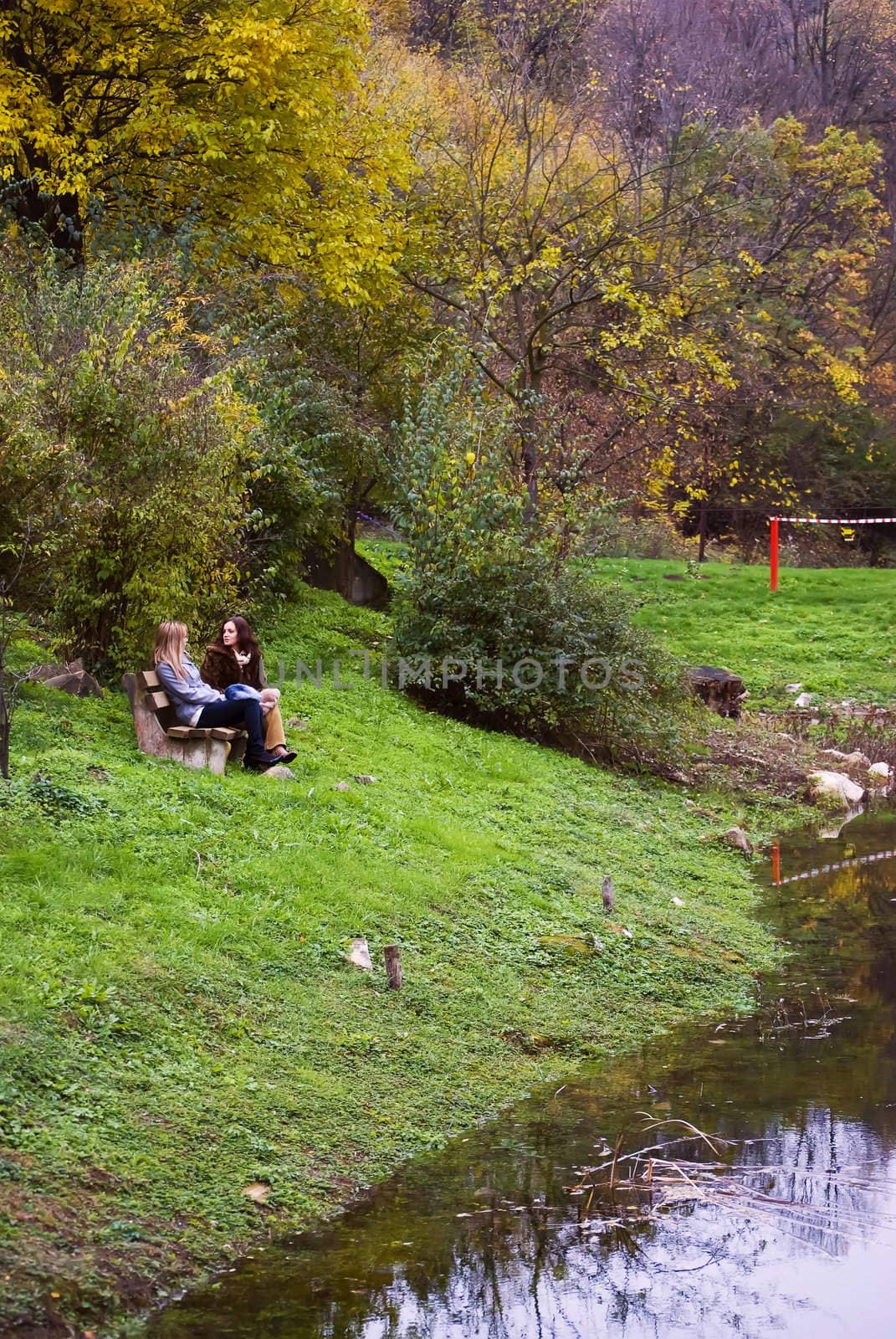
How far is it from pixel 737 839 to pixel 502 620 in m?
3.78

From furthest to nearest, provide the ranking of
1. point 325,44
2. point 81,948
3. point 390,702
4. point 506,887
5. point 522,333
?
point 522,333 < point 325,44 < point 390,702 < point 506,887 < point 81,948

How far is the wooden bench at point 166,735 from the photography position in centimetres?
1051

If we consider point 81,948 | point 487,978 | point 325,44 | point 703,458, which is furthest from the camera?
point 703,458

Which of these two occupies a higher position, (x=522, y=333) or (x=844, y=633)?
(x=522, y=333)

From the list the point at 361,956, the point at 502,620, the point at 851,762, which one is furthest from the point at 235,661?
the point at 851,762

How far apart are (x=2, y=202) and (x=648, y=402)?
454 inches

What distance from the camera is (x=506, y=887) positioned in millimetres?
10000

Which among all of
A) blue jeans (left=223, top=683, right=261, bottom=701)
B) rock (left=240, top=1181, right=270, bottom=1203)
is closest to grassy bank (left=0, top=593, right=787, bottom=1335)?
rock (left=240, top=1181, right=270, bottom=1203)

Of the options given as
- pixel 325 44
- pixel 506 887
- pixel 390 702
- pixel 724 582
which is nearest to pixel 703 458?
pixel 724 582

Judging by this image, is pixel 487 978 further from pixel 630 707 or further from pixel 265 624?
pixel 265 624

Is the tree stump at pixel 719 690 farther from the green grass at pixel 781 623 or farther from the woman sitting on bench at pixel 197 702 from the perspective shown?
the woman sitting on bench at pixel 197 702

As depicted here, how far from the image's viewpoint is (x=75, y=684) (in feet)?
38.6

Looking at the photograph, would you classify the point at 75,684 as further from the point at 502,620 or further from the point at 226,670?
the point at 502,620

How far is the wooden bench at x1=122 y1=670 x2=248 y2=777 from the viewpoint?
10.5 metres
